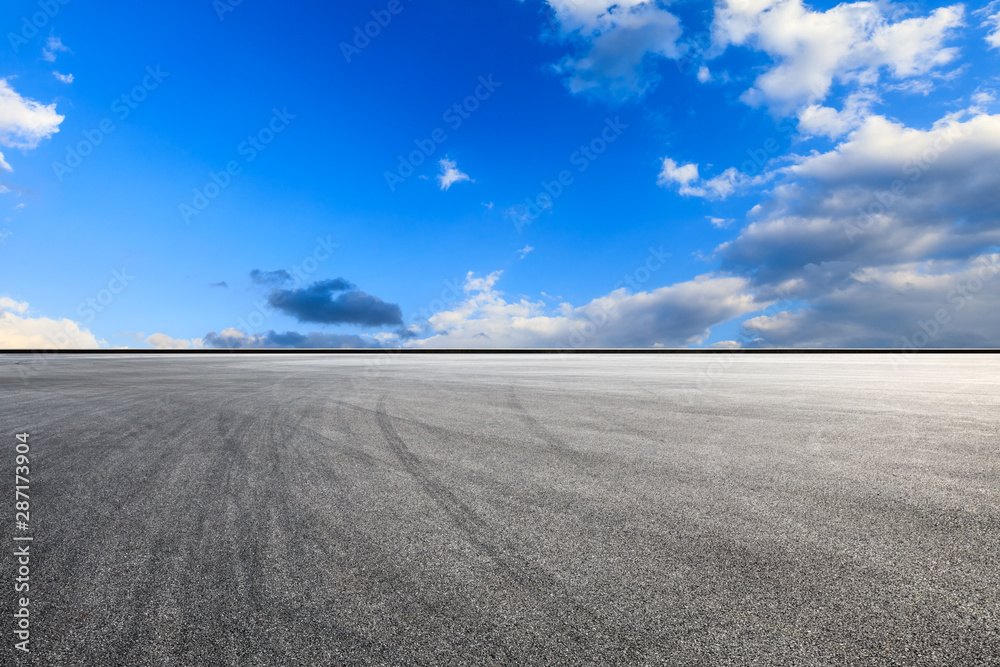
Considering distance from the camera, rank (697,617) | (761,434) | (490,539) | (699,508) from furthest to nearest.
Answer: (761,434)
(699,508)
(490,539)
(697,617)

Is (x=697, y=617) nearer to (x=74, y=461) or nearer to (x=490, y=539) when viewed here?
(x=490, y=539)

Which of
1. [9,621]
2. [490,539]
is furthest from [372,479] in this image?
[9,621]

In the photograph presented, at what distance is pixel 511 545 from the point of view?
9.78ft

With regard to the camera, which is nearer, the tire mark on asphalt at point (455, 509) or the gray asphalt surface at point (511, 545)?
the gray asphalt surface at point (511, 545)

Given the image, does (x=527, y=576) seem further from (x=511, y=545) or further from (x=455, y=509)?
(x=455, y=509)

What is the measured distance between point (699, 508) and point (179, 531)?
11.3ft

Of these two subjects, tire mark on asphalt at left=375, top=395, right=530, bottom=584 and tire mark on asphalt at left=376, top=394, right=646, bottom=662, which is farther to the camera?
tire mark on asphalt at left=375, top=395, right=530, bottom=584

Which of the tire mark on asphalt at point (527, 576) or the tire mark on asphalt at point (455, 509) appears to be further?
the tire mark on asphalt at point (455, 509)

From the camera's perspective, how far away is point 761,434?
6355 mm

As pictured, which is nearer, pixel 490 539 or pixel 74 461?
pixel 490 539

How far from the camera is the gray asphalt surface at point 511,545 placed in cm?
208

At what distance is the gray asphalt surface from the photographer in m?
2.08

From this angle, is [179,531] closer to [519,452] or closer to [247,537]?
[247,537]

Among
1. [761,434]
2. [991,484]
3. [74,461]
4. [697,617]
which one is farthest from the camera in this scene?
[761,434]
